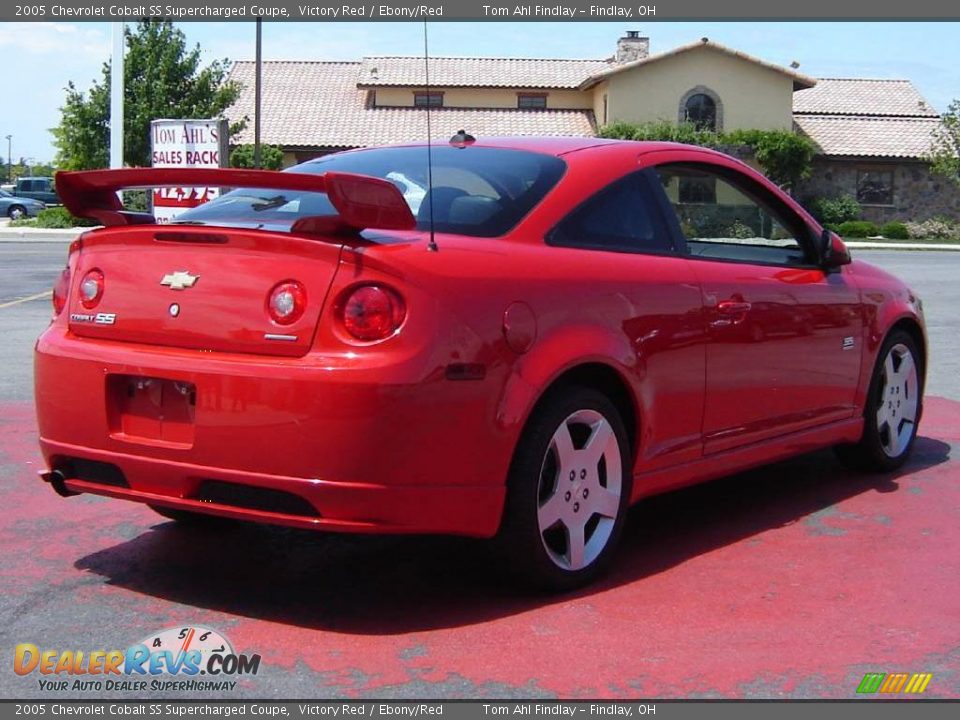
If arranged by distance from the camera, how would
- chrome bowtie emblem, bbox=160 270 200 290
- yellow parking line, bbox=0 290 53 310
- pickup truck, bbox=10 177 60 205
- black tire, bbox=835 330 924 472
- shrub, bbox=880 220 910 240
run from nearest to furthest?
chrome bowtie emblem, bbox=160 270 200 290, black tire, bbox=835 330 924 472, yellow parking line, bbox=0 290 53 310, shrub, bbox=880 220 910 240, pickup truck, bbox=10 177 60 205

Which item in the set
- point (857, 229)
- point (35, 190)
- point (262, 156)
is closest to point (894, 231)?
point (857, 229)

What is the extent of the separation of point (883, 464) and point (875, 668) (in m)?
2.83

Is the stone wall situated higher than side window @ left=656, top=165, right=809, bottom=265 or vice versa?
the stone wall

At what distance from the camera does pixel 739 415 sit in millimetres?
5297

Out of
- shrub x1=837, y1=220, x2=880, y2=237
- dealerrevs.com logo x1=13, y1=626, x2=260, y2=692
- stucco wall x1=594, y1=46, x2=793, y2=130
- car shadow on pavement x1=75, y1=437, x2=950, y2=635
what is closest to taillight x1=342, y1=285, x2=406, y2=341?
car shadow on pavement x1=75, y1=437, x2=950, y2=635

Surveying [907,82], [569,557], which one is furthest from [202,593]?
[907,82]

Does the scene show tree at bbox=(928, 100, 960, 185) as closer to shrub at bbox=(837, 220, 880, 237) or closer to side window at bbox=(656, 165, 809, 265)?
Result: shrub at bbox=(837, 220, 880, 237)

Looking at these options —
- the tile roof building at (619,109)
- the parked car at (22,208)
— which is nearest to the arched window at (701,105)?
the tile roof building at (619,109)

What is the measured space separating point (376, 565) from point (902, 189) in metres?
46.5

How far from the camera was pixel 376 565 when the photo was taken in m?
4.83

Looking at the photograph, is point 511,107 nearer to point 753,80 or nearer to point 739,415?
point 753,80

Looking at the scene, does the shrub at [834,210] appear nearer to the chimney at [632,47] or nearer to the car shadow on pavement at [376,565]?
the chimney at [632,47]

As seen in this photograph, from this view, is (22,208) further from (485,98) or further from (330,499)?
(330,499)

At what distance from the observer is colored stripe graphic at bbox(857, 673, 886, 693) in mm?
3635
